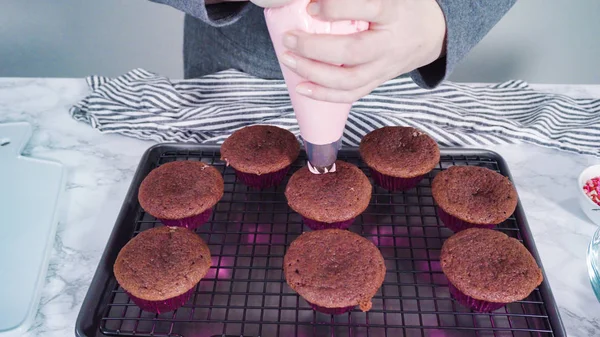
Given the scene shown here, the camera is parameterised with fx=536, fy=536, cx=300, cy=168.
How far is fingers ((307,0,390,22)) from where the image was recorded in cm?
71

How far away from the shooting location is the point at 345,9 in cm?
73

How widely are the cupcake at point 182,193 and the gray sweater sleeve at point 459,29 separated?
507 millimetres

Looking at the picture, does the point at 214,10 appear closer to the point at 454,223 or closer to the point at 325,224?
the point at 325,224

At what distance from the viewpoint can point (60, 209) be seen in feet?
4.09

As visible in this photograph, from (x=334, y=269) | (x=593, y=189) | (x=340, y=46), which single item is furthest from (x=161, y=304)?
(x=593, y=189)

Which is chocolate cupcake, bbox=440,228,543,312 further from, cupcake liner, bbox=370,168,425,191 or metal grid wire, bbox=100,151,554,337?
cupcake liner, bbox=370,168,425,191

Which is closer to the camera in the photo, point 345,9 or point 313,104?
point 345,9

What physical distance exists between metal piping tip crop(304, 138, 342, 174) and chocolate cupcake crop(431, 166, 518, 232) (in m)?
0.24

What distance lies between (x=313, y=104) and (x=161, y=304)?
1.51ft

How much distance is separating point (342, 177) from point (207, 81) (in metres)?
0.57

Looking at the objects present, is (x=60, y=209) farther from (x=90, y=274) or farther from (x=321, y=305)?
(x=321, y=305)

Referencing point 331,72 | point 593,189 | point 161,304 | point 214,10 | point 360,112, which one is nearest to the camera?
point 331,72

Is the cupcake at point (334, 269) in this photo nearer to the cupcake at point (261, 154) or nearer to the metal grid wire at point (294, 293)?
the metal grid wire at point (294, 293)

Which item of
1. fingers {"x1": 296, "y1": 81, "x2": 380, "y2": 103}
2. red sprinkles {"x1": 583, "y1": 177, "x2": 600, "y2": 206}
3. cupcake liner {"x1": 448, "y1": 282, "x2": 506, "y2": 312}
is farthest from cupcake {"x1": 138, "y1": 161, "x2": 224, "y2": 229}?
red sprinkles {"x1": 583, "y1": 177, "x2": 600, "y2": 206}
